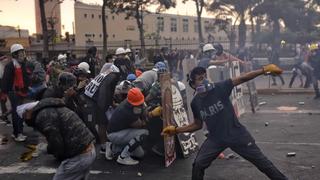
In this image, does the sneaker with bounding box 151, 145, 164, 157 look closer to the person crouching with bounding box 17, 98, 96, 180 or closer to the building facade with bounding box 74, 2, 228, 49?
the person crouching with bounding box 17, 98, 96, 180

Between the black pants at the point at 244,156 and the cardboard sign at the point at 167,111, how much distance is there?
58.8 inches

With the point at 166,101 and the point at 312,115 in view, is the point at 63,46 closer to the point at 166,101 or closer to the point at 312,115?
the point at 312,115

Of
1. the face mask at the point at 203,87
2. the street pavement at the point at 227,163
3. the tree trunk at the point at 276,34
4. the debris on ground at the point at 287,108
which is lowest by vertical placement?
the debris on ground at the point at 287,108

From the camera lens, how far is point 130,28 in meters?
70.1

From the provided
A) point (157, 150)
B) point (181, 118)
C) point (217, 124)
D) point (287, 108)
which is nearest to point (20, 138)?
point (157, 150)

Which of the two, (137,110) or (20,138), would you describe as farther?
(20,138)

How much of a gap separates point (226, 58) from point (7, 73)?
508cm

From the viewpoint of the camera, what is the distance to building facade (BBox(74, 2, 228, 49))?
56.8m

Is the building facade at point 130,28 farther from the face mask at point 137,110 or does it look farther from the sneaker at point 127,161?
the face mask at point 137,110

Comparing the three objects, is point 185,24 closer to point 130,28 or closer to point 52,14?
point 130,28

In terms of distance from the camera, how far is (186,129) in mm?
5203

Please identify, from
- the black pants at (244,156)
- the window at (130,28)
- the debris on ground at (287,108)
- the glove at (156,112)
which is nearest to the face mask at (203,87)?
the black pants at (244,156)

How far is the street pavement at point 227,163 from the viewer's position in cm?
652

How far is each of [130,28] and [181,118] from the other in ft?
209
